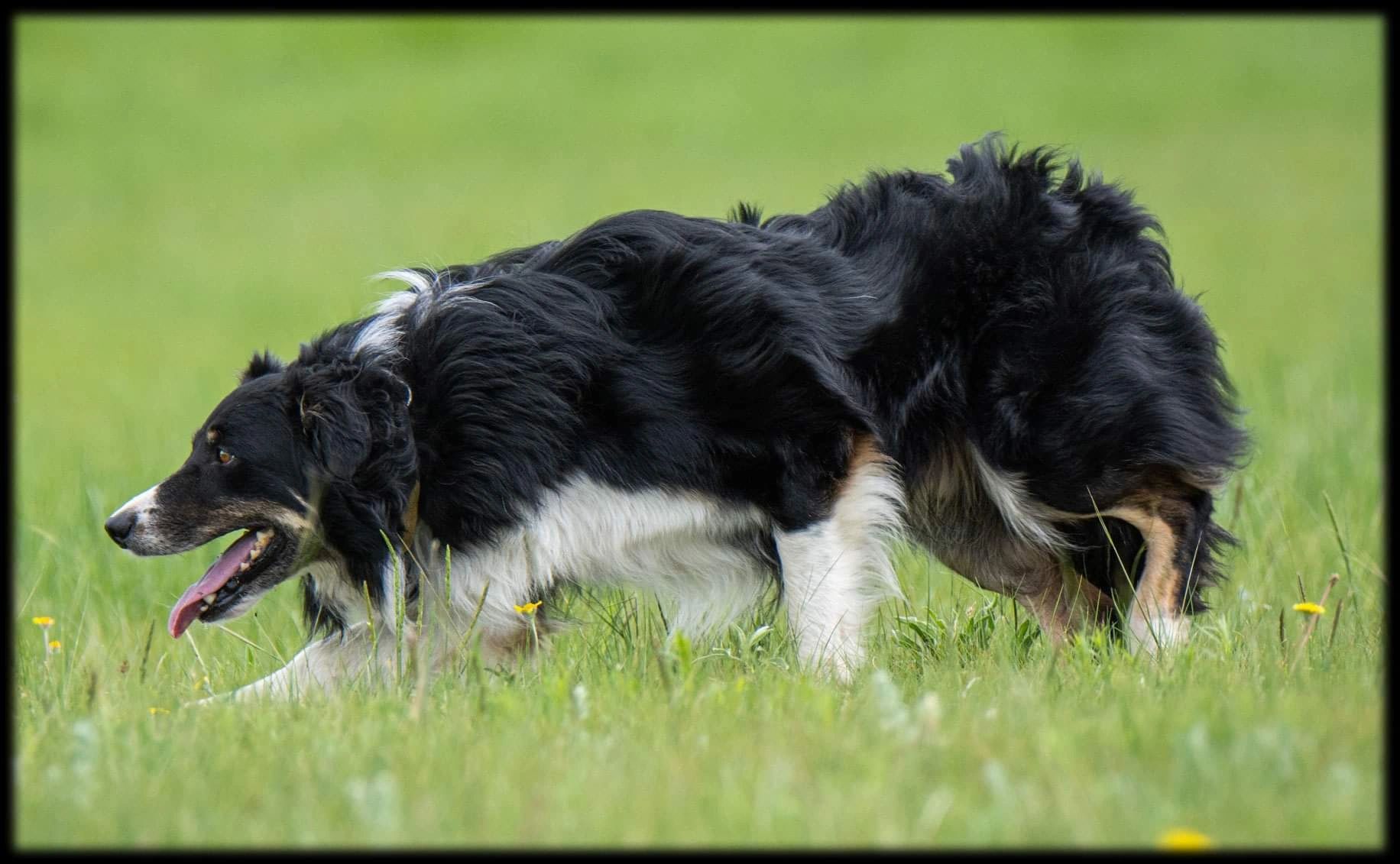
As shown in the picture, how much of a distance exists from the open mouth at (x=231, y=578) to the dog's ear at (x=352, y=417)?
0.33m

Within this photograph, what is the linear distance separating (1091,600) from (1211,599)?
1.90 ft

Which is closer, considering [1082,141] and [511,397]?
[511,397]

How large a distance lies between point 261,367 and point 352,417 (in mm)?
546

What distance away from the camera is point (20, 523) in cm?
725

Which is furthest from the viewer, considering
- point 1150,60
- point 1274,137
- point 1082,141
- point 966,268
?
point 1150,60

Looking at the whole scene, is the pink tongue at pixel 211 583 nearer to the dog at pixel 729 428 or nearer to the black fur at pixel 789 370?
the dog at pixel 729 428

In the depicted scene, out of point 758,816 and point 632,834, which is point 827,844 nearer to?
point 758,816

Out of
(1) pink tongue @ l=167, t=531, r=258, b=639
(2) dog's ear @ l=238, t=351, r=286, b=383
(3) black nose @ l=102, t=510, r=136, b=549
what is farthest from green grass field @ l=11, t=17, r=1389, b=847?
(2) dog's ear @ l=238, t=351, r=286, b=383

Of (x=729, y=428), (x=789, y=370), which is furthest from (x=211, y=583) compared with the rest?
(x=789, y=370)

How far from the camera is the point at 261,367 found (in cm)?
481

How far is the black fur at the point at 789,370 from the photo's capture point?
4.57 metres

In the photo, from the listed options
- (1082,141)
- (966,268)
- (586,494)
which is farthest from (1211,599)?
(1082,141)

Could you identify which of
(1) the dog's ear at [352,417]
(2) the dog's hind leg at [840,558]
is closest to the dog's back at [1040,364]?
(2) the dog's hind leg at [840,558]

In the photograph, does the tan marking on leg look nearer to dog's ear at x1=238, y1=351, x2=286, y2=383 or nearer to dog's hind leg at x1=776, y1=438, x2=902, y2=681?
dog's hind leg at x1=776, y1=438, x2=902, y2=681
